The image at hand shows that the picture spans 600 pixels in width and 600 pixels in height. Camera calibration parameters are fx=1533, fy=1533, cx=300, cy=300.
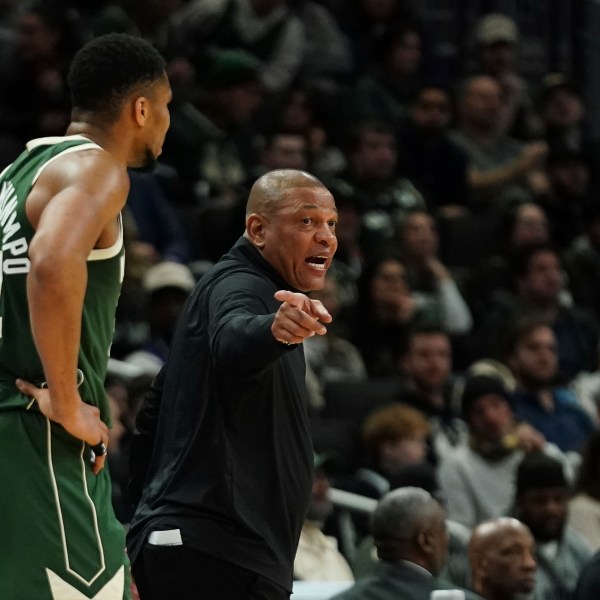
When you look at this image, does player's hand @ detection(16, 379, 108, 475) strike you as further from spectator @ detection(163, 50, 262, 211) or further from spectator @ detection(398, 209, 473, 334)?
spectator @ detection(398, 209, 473, 334)

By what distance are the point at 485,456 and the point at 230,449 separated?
4909mm

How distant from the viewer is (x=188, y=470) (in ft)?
12.7

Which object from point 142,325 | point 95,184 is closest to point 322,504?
point 142,325

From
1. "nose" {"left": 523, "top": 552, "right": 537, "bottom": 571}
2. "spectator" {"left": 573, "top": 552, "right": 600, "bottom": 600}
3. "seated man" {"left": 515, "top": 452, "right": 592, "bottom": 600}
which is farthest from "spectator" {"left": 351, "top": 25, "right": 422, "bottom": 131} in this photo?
"nose" {"left": 523, "top": 552, "right": 537, "bottom": 571}

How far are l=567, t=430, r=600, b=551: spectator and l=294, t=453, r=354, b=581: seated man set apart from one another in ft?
4.73

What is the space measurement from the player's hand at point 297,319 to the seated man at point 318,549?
3958 mm

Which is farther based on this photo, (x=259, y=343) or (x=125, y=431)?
(x=125, y=431)

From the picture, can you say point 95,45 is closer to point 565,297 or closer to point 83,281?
point 83,281

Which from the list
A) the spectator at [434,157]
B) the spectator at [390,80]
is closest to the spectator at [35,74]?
the spectator at [390,80]

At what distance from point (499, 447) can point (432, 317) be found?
1789 millimetres

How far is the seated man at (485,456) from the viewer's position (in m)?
8.38

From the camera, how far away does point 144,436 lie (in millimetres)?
4133

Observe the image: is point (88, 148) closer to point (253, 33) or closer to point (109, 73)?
point (109, 73)

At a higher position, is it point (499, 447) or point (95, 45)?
point (95, 45)
